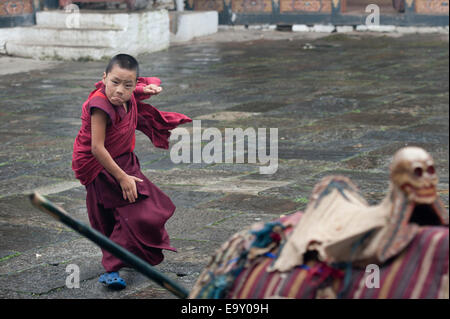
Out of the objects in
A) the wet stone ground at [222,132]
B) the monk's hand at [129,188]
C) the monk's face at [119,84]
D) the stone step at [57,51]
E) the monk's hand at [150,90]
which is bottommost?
the wet stone ground at [222,132]

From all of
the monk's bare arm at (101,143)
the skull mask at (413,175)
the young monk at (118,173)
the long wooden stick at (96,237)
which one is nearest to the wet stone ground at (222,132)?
the young monk at (118,173)

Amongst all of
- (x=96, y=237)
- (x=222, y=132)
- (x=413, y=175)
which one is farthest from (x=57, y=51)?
(x=413, y=175)

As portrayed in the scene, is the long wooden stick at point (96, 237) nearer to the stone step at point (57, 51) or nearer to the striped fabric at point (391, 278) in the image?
the striped fabric at point (391, 278)

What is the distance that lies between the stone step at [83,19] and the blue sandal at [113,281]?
9.90 m

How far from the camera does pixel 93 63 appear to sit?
40.5 feet

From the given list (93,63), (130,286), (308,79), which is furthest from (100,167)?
(93,63)

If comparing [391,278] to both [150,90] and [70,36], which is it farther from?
[70,36]

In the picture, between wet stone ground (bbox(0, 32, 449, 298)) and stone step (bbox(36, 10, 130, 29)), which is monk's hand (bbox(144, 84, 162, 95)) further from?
stone step (bbox(36, 10, 130, 29))

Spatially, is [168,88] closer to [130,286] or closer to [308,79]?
[308,79]

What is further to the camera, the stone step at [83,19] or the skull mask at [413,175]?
the stone step at [83,19]

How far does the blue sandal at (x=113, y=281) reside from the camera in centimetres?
331

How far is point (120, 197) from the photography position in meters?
3.38

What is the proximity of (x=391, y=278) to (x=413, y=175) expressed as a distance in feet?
0.68
